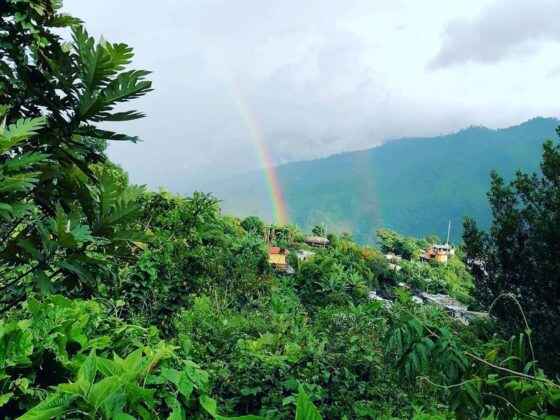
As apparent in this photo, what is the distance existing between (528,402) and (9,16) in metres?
2.40

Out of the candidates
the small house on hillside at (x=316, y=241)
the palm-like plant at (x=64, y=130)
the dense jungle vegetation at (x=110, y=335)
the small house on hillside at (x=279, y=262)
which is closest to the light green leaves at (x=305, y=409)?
the dense jungle vegetation at (x=110, y=335)

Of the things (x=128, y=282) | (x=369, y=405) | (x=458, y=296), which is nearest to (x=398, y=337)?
(x=369, y=405)

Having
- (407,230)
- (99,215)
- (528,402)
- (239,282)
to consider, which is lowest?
(528,402)

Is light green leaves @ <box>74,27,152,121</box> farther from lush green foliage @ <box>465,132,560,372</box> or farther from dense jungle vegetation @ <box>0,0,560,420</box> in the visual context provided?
lush green foliage @ <box>465,132,560,372</box>

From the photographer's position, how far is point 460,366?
1272 millimetres

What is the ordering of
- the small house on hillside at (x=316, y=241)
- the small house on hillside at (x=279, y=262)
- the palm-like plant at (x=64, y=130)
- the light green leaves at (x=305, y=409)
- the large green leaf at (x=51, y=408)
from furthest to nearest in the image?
the small house on hillside at (x=316, y=241) < the small house on hillside at (x=279, y=262) < the palm-like plant at (x=64, y=130) < the large green leaf at (x=51, y=408) < the light green leaves at (x=305, y=409)

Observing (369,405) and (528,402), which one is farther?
(369,405)

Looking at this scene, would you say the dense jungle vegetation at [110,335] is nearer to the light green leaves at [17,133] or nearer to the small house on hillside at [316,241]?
the light green leaves at [17,133]

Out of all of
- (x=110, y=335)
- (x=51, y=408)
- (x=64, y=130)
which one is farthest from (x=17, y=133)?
(x=51, y=408)

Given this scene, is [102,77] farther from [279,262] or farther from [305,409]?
[279,262]

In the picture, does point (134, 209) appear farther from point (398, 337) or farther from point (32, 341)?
point (398, 337)

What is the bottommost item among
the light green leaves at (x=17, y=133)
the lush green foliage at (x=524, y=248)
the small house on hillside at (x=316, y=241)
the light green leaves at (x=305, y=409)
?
the light green leaves at (x=305, y=409)

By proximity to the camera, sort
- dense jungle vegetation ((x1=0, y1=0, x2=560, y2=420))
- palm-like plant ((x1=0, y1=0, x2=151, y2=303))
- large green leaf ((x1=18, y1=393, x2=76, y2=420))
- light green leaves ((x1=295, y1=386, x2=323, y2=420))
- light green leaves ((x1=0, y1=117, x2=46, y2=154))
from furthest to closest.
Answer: palm-like plant ((x1=0, y1=0, x2=151, y2=303)) → light green leaves ((x1=0, y1=117, x2=46, y2=154)) → dense jungle vegetation ((x1=0, y1=0, x2=560, y2=420)) → large green leaf ((x1=18, y1=393, x2=76, y2=420)) → light green leaves ((x1=295, y1=386, x2=323, y2=420))

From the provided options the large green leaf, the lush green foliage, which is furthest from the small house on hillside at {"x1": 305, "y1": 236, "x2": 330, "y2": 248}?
the large green leaf
